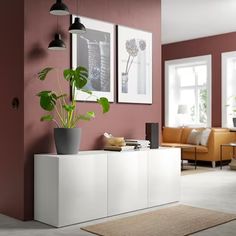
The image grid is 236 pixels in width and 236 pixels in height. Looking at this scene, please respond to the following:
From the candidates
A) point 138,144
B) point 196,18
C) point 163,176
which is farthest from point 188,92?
point 138,144

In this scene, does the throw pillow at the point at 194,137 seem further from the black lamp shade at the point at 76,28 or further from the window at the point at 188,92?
the black lamp shade at the point at 76,28

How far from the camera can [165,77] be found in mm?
10828

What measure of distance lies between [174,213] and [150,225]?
560 millimetres

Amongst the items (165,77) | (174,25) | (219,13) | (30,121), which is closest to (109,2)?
(30,121)

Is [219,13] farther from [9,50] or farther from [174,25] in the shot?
[9,50]

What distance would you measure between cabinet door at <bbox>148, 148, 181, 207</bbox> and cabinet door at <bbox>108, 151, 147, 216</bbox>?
113mm

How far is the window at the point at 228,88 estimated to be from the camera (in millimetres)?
9445

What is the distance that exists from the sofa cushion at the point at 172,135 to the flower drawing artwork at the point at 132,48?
4609mm

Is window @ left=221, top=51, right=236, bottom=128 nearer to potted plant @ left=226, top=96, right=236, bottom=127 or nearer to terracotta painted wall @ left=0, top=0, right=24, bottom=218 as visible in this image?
potted plant @ left=226, top=96, right=236, bottom=127

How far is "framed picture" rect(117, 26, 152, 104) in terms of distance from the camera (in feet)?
16.2

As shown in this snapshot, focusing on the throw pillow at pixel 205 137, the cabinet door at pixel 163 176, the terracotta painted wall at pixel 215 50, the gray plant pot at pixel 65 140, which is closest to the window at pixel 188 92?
the terracotta painted wall at pixel 215 50

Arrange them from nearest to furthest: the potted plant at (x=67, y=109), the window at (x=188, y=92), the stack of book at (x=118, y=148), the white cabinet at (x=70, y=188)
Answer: the white cabinet at (x=70, y=188) → the potted plant at (x=67, y=109) → the stack of book at (x=118, y=148) → the window at (x=188, y=92)

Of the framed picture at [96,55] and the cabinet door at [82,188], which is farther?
the framed picture at [96,55]

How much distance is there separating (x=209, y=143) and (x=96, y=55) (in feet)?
14.9
